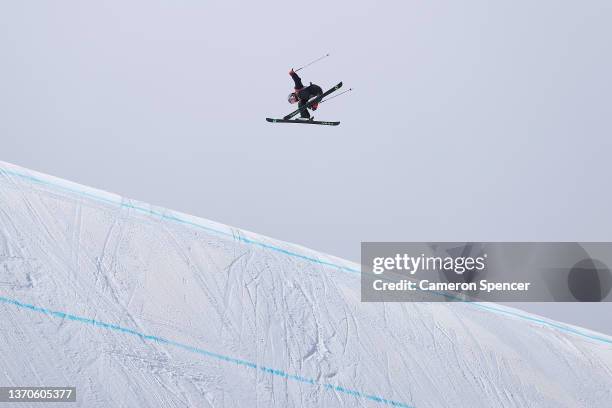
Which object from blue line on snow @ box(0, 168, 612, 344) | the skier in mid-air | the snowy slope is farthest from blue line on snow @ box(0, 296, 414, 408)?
the skier in mid-air

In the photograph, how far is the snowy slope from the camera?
6996 millimetres

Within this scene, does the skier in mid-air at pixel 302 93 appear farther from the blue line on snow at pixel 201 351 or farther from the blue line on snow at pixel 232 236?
the blue line on snow at pixel 201 351

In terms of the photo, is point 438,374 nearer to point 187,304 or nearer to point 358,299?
point 358,299

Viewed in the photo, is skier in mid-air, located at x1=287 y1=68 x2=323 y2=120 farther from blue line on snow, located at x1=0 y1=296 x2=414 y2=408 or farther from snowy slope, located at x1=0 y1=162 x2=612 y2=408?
blue line on snow, located at x1=0 y1=296 x2=414 y2=408

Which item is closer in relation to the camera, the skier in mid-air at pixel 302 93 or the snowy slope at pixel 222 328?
the snowy slope at pixel 222 328

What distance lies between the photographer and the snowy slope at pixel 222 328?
7.00 meters

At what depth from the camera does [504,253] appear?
15711mm

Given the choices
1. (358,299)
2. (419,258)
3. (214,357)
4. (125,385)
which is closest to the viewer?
(125,385)

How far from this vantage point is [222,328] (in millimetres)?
8008

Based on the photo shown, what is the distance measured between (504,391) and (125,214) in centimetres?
497

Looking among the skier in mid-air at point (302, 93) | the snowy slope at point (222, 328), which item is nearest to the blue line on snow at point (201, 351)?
the snowy slope at point (222, 328)

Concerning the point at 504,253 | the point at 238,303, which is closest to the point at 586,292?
the point at 504,253

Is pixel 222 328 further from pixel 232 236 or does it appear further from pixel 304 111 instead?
pixel 304 111

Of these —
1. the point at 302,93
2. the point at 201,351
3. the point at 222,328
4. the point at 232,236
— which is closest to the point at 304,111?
the point at 302,93
